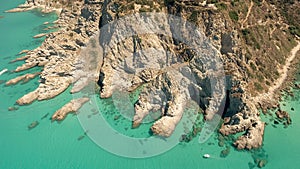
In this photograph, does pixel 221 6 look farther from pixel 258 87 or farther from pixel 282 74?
pixel 282 74

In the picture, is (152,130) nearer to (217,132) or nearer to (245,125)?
(217,132)

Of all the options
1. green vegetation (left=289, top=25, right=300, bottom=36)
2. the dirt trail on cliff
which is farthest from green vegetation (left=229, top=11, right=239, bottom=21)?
green vegetation (left=289, top=25, right=300, bottom=36)

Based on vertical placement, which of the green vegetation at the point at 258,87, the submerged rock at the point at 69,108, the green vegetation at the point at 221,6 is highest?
the green vegetation at the point at 221,6

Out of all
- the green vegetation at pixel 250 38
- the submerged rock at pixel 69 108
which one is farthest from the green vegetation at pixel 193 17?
the submerged rock at pixel 69 108

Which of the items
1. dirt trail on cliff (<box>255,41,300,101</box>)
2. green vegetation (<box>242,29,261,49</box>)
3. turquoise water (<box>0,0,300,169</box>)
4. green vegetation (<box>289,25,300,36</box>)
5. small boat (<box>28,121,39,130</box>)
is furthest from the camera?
green vegetation (<box>289,25,300,36</box>)

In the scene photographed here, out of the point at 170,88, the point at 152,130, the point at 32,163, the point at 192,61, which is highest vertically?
the point at 192,61

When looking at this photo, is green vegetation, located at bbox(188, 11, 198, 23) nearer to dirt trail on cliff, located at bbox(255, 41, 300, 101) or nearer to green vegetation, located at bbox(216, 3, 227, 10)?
green vegetation, located at bbox(216, 3, 227, 10)

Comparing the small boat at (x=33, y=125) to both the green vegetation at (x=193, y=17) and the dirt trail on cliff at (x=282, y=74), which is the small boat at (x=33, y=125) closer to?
the green vegetation at (x=193, y=17)

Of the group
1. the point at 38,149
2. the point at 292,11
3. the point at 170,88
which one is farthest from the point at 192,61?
the point at 292,11

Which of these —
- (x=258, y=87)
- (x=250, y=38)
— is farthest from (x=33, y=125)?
(x=250, y=38)

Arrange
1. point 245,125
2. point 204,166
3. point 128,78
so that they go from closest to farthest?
point 204,166
point 245,125
point 128,78

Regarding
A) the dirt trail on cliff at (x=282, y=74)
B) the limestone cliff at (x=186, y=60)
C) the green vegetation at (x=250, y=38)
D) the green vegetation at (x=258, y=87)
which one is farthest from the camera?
the green vegetation at (x=250, y=38)
